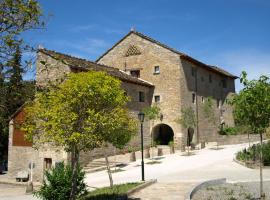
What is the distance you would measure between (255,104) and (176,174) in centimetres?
967

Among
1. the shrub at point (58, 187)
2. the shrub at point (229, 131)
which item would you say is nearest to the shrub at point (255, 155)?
the shrub at point (58, 187)

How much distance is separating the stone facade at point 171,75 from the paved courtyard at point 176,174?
232 inches

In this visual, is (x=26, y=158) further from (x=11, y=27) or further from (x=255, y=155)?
(x=11, y=27)

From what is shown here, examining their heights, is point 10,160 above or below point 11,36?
below

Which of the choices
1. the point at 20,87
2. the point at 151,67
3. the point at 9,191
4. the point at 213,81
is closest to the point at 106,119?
the point at 20,87

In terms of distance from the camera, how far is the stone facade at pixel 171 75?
32906mm

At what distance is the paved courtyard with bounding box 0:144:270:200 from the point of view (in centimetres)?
1495

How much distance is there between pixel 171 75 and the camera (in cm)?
3331

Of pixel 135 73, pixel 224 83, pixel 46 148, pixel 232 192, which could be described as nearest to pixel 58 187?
pixel 232 192

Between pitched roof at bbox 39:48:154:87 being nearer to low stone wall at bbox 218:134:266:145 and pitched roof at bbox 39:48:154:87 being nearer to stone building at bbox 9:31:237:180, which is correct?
stone building at bbox 9:31:237:180

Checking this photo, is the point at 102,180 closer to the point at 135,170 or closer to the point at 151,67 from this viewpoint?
the point at 135,170

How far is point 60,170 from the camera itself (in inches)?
518

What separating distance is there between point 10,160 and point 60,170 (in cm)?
1715

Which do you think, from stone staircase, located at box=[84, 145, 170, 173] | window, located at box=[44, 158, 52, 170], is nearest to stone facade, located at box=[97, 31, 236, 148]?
stone staircase, located at box=[84, 145, 170, 173]
